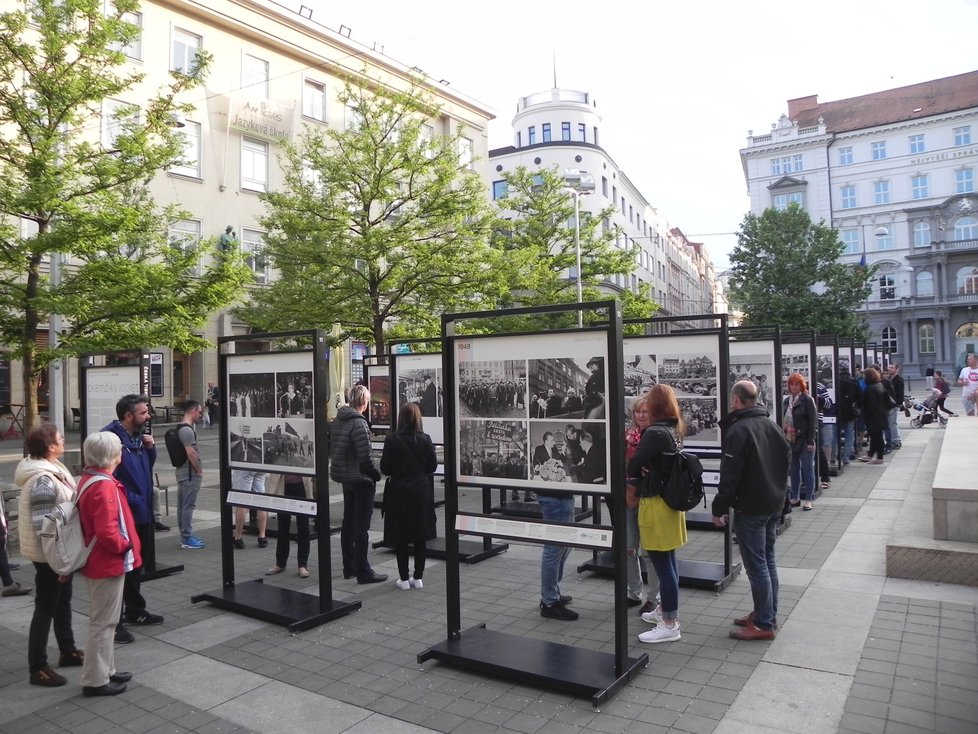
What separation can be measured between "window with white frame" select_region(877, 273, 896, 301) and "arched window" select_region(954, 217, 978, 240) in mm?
6051

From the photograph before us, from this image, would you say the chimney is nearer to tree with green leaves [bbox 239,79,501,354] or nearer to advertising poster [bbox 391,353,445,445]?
tree with green leaves [bbox 239,79,501,354]

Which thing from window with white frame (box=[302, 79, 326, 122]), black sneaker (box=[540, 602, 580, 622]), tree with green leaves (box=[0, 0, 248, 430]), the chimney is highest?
the chimney

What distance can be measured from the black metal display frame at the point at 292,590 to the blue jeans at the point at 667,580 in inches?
103

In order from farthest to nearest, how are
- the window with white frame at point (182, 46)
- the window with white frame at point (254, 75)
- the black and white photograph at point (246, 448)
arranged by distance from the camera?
1. the window with white frame at point (254, 75)
2. the window with white frame at point (182, 46)
3. the black and white photograph at point (246, 448)

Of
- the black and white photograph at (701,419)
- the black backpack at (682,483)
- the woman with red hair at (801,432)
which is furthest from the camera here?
the woman with red hair at (801,432)

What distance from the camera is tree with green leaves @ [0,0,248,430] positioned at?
9.66 metres

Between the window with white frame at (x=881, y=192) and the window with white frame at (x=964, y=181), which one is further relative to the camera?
the window with white frame at (x=881, y=192)

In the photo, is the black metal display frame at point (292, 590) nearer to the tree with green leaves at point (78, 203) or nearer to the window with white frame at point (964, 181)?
the tree with green leaves at point (78, 203)

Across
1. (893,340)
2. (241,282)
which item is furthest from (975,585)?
(893,340)

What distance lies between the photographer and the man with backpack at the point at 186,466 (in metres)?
9.15

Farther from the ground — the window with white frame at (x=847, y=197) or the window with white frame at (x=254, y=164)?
the window with white frame at (x=847, y=197)

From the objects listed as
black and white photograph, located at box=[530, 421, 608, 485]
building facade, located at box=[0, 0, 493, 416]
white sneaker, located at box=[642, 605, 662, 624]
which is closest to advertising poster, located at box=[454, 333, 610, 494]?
black and white photograph, located at box=[530, 421, 608, 485]

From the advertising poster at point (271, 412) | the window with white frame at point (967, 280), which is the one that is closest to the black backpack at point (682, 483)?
the advertising poster at point (271, 412)

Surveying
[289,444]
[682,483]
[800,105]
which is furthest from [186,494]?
[800,105]
